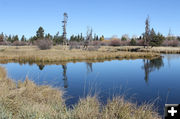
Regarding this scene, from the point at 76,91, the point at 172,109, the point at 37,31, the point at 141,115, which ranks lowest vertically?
the point at 76,91

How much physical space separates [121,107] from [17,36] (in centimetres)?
8397

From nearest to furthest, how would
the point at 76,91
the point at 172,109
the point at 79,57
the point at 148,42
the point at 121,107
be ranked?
1. the point at 172,109
2. the point at 121,107
3. the point at 76,91
4. the point at 79,57
5. the point at 148,42

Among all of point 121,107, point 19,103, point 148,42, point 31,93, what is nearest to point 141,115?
point 121,107

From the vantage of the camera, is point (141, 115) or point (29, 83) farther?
point (29, 83)

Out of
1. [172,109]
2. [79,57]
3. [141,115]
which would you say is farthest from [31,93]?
[79,57]

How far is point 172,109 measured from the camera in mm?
1594

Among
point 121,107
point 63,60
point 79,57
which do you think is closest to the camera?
point 121,107

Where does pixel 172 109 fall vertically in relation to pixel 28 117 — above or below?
above

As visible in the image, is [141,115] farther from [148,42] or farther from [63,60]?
[148,42]

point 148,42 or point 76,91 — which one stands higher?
point 148,42

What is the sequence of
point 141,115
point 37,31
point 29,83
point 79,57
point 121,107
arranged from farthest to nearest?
1. point 37,31
2. point 79,57
3. point 29,83
4. point 121,107
5. point 141,115

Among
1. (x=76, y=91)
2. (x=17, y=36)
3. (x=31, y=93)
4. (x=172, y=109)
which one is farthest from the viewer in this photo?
(x=17, y=36)

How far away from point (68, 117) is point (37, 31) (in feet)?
194

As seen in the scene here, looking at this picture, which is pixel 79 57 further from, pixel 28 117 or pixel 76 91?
pixel 28 117
